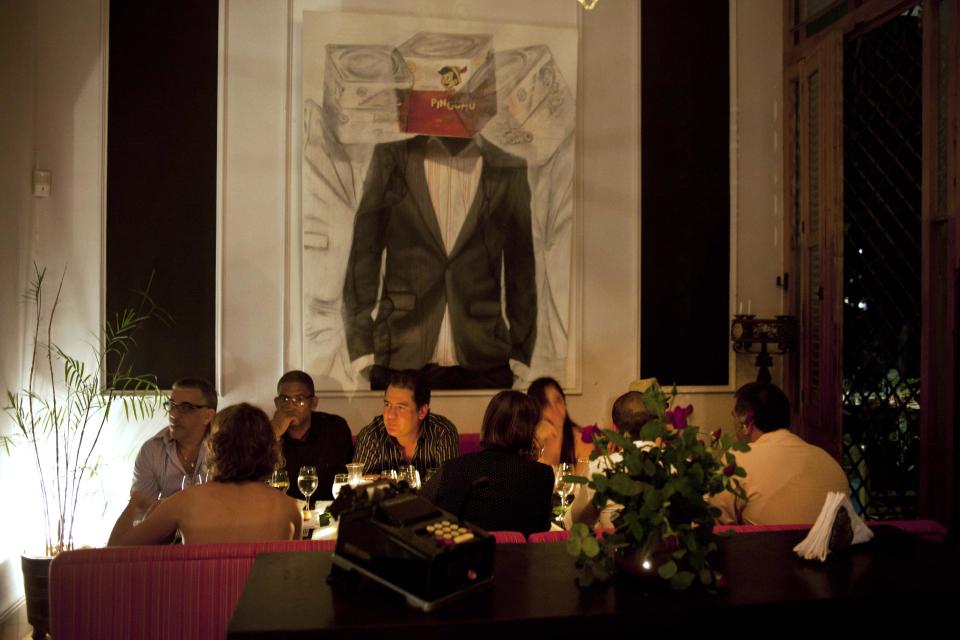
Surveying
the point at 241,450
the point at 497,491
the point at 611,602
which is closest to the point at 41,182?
the point at 241,450

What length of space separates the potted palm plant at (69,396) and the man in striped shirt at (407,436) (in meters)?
1.41

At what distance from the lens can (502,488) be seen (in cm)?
277

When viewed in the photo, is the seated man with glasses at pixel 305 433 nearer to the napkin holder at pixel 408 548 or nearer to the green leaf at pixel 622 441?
the napkin holder at pixel 408 548

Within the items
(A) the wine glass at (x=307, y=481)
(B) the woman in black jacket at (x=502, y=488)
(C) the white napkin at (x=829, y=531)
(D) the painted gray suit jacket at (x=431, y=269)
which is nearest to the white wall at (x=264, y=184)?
(D) the painted gray suit jacket at (x=431, y=269)

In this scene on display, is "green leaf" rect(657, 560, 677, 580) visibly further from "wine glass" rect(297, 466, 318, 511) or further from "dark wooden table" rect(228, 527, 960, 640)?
"wine glass" rect(297, 466, 318, 511)

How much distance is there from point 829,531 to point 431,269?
11.7ft

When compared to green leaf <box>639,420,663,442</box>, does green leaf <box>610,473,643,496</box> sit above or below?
below

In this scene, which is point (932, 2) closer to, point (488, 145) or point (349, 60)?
point (488, 145)

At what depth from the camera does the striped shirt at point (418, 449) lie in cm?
408

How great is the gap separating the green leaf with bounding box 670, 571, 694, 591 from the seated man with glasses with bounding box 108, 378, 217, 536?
8.72ft

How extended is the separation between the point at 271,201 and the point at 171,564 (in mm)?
3028

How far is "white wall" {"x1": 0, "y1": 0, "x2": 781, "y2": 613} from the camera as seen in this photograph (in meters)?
4.64

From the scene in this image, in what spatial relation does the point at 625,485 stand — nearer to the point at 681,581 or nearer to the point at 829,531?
A: the point at 681,581

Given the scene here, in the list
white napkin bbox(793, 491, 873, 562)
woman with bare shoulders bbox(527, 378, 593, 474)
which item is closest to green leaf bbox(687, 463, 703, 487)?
white napkin bbox(793, 491, 873, 562)
